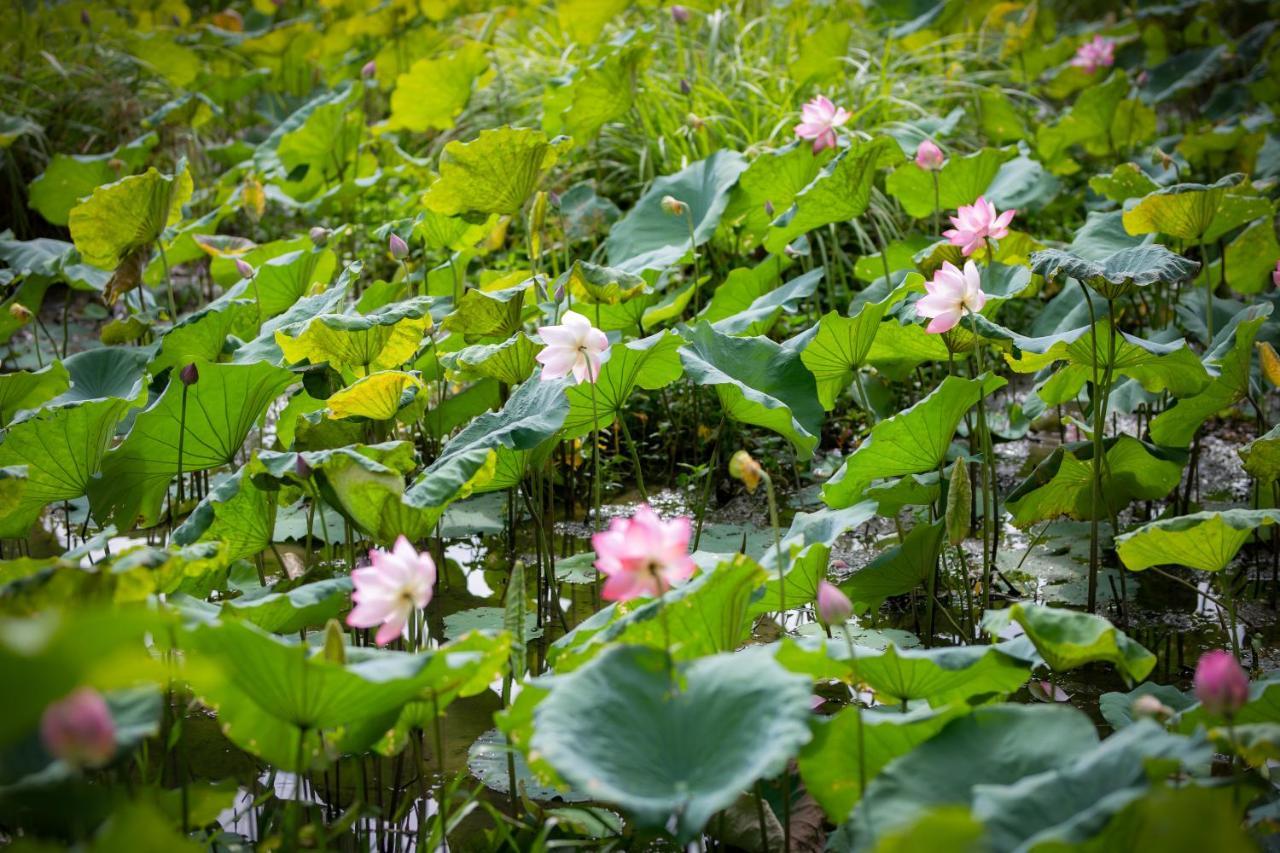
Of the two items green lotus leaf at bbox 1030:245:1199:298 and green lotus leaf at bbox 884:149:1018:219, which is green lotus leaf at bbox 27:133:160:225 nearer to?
green lotus leaf at bbox 884:149:1018:219

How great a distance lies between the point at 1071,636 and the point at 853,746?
0.89 feet

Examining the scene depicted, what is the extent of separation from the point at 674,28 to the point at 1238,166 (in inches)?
72.9

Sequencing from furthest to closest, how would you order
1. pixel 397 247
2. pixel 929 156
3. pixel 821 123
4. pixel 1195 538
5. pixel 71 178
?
pixel 71 178
pixel 821 123
pixel 929 156
pixel 397 247
pixel 1195 538

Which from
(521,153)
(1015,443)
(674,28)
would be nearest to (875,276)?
(1015,443)

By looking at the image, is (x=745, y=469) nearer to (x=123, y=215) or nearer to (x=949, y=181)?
(x=123, y=215)

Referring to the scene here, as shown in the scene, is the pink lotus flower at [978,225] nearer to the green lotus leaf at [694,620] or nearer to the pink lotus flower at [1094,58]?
the green lotus leaf at [694,620]

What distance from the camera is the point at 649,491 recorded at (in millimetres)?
2520

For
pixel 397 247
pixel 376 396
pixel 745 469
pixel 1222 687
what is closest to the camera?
pixel 1222 687

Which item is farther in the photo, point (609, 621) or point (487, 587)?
point (487, 587)

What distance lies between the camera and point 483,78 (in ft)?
11.7

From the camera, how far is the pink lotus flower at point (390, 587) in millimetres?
1168

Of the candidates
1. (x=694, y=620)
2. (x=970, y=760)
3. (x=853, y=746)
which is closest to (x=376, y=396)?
(x=694, y=620)

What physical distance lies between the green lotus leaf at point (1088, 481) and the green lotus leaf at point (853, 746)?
748 mm

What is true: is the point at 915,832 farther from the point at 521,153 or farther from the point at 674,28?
the point at 674,28
